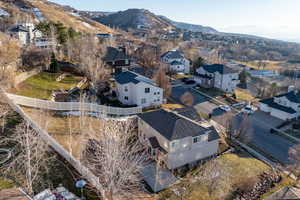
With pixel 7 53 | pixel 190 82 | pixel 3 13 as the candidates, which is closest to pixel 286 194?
pixel 190 82

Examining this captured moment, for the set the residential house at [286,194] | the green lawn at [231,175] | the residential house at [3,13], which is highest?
the residential house at [3,13]

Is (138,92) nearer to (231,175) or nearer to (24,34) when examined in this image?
(231,175)

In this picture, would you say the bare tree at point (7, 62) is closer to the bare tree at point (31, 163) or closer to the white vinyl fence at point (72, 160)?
the white vinyl fence at point (72, 160)

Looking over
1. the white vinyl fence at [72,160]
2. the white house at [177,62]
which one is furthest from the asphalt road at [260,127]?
the white vinyl fence at [72,160]

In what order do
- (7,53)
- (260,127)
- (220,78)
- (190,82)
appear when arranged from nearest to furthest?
(260,127), (7,53), (220,78), (190,82)

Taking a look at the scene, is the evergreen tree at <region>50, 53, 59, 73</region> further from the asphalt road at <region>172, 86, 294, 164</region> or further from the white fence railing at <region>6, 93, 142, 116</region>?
the asphalt road at <region>172, 86, 294, 164</region>

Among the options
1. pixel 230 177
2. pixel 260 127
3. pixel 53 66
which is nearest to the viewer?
→ pixel 230 177

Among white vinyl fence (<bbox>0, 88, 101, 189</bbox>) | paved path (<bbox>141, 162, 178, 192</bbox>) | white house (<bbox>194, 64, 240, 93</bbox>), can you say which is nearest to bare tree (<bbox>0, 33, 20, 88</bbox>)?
white vinyl fence (<bbox>0, 88, 101, 189</bbox>)
